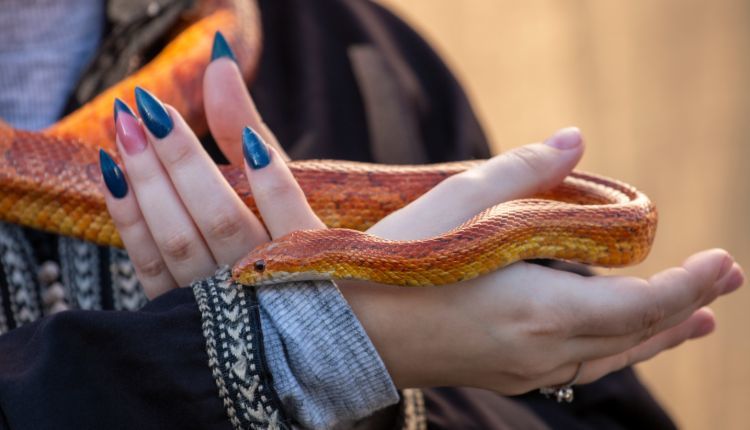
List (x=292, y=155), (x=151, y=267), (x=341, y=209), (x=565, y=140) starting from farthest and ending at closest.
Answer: (x=292, y=155)
(x=341, y=209)
(x=565, y=140)
(x=151, y=267)

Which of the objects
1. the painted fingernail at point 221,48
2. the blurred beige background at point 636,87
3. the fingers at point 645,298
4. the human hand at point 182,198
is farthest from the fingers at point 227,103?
the blurred beige background at point 636,87

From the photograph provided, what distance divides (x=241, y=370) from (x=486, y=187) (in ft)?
1.95

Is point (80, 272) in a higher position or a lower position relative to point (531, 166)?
lower

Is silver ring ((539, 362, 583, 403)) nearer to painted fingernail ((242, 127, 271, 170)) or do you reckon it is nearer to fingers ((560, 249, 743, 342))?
fingers ((560, 249, 743, 342))

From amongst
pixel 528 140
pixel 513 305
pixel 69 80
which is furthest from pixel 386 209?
pixel 528 140

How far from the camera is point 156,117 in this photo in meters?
1.53

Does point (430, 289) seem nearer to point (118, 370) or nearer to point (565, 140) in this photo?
point (565, 140)

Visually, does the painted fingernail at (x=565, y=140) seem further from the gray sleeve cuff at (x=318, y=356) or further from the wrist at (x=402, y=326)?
the gray sleeve cuff at (x=318, y=356)

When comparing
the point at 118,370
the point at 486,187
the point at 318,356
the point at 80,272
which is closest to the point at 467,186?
the point at 486,187

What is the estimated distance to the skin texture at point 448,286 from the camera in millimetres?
1505

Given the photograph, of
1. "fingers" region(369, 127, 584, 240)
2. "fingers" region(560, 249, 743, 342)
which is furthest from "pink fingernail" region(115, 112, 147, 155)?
A: "fingers" region(560, 249, 743, 342)

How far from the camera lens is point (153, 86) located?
204 cm

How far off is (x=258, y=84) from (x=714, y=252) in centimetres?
→ 132

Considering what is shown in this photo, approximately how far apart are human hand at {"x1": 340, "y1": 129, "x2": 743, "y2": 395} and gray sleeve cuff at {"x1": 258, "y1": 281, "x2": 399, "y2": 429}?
0.22 ft
